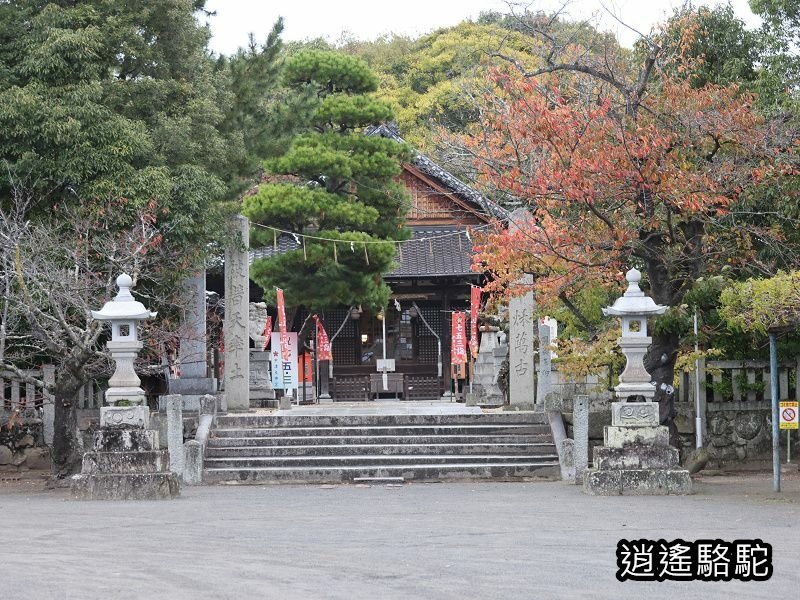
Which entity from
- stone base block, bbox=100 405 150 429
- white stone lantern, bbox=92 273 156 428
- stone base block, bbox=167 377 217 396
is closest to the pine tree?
stone base block, bbox=167 377 217 396

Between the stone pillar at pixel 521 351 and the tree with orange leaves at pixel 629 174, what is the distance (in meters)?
5.30

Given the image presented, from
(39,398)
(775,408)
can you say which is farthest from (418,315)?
(775,408)

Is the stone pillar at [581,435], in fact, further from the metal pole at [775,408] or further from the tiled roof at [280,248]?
the tiled roof at [280,248]

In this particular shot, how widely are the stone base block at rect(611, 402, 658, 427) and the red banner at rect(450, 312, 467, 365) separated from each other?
17.5 metres

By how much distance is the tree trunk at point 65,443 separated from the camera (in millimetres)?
19641

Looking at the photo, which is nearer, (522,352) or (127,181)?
(127,181)

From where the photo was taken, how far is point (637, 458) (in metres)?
16.7

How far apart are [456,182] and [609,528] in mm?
25641

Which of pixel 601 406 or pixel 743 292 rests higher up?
pixel 743 292

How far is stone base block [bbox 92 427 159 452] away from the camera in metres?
17.0

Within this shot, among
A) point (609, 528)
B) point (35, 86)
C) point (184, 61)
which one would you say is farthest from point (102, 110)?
point (609, 528)

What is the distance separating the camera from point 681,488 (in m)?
16.6

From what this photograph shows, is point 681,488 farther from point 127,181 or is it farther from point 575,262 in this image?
point 127,181

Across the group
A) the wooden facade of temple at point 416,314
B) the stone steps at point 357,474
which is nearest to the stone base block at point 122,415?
the stone steps at point 357,474
